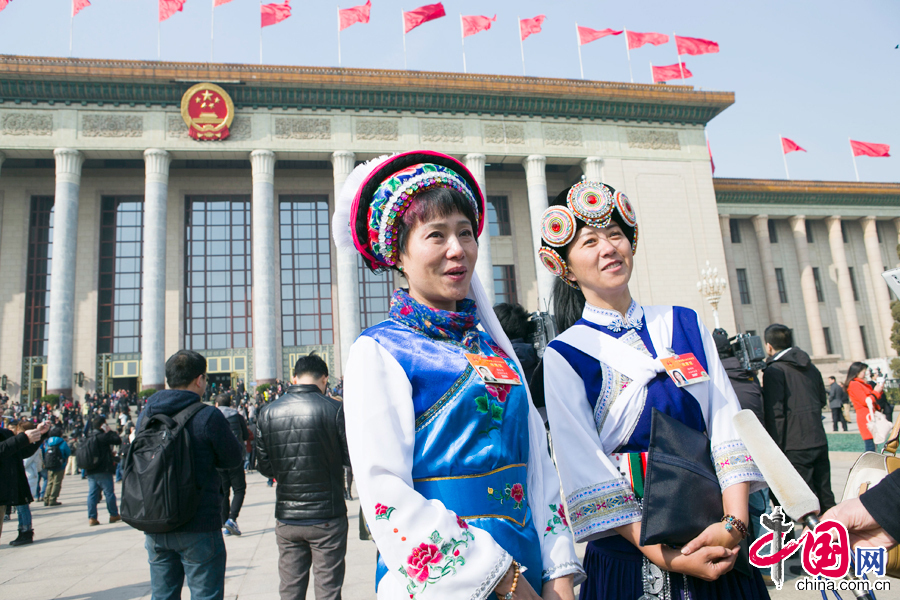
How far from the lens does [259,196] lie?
24984 millimetres

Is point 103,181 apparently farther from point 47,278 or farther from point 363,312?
point 363,312

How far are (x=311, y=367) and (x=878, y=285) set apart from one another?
41252 millimetres

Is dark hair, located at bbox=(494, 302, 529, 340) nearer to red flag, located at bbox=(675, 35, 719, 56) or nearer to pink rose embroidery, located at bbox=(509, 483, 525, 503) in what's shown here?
pink rose embroidery, located at bbox=(509, 483, 525, 503)

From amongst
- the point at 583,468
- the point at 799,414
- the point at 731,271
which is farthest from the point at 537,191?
the point at 583,468

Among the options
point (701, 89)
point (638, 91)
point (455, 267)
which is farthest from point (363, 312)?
point (455, 267)

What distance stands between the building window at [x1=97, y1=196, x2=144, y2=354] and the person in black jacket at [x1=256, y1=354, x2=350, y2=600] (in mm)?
26559

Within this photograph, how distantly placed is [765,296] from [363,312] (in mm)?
23809

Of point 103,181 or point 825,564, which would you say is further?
point 103,181

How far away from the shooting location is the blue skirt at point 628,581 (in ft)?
5.87

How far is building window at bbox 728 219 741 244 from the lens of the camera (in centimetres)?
3400

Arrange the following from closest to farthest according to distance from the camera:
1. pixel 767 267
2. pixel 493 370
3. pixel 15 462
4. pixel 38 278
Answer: pixel 493 370 → pixel 15 462 → pixel 38 278 → pixel 767 267

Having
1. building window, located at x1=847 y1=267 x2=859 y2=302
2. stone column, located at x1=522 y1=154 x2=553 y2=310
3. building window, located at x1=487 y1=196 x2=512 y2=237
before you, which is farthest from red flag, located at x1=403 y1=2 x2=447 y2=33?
building window, located at x1=847 y1=267 x2=859 y2=302

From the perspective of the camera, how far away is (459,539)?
1358mm

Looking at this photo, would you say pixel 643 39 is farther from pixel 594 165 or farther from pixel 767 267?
pixel 767 267
